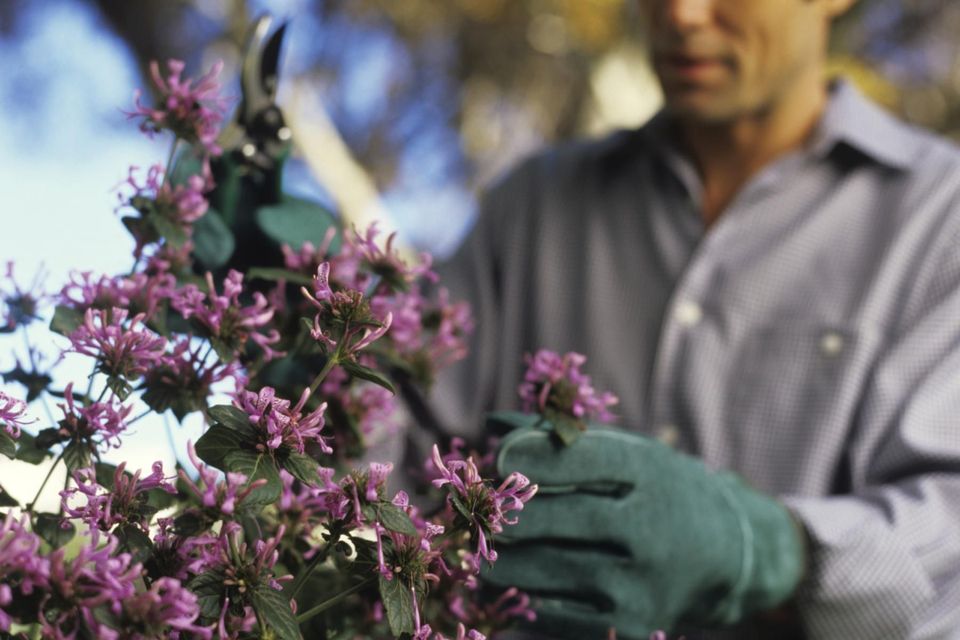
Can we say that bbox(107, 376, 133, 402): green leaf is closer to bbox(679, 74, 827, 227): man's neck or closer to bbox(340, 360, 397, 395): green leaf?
bbox(340, 360, 397, 395): green leaf

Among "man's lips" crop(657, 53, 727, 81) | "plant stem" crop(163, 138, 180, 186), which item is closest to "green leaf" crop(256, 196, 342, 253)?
"plant stem" crop(163, 138, 180, 186)

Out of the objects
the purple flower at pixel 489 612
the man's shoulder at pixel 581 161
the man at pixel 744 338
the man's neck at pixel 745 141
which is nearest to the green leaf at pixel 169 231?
the purple flower at pixel 489 612

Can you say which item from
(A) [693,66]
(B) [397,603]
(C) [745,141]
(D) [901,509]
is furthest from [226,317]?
(C) [745,141]

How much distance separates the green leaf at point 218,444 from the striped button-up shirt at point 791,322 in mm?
1072

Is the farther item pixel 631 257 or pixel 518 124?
pixel 518 124

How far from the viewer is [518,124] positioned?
8.74m

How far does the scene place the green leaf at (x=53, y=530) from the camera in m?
0.67

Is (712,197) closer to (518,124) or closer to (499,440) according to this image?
(499,440)

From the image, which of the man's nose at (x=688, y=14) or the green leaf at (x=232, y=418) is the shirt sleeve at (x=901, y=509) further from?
the green leaf at (x=232, y=418)

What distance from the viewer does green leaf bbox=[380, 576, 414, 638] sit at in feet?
1.94

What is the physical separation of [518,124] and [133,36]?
2989 mm

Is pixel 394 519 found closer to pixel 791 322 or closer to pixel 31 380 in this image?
pixel 31 380

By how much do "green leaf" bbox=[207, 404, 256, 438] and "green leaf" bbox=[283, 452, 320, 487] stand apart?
0.08ft

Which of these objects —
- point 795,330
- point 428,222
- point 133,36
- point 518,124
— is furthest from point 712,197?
point 428,222
